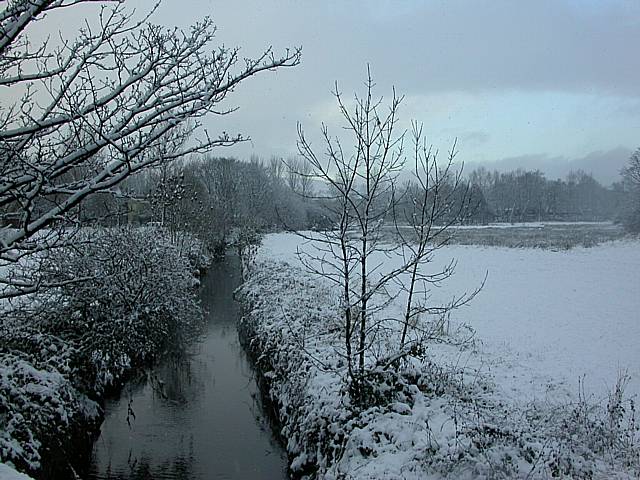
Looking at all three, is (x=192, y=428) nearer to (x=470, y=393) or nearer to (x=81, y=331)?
(x=81, y=331)

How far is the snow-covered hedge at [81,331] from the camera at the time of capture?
734 centimetres

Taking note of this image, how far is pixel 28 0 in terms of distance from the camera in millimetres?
4184

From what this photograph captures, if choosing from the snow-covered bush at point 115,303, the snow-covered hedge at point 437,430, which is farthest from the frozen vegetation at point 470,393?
the snow-covered bush at point 115,303

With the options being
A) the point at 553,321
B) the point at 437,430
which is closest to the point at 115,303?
the point at 437,430

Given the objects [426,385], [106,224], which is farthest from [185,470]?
[106,224]

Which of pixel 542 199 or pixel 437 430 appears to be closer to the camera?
pixel 437 430

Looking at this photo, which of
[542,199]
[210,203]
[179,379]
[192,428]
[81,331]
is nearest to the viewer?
[192,428]

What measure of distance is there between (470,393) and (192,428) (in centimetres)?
496

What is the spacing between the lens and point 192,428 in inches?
364

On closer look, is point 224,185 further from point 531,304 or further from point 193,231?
point 531,304

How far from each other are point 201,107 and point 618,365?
9.85 meters

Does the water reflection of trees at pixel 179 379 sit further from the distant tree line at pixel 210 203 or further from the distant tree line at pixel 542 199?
the distant tree line at pixel 542 199

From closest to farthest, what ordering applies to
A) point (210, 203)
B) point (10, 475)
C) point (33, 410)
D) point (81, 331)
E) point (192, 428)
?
point (10, 475) → point (33, 410) → point (192, 428) → point (81, 331) → point (210, 203)

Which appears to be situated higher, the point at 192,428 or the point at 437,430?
the point at 437,430
